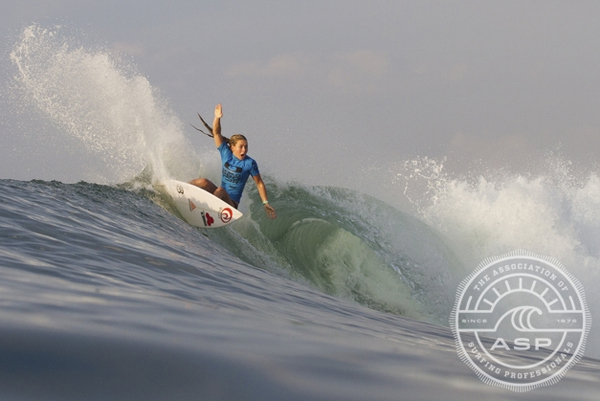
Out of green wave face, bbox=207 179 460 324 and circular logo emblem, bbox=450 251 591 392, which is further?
green wave face, bbox=207 179 460 324

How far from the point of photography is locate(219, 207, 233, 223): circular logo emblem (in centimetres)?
748

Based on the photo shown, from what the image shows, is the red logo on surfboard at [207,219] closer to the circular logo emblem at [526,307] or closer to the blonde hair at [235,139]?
the blonde hair at [235,139]

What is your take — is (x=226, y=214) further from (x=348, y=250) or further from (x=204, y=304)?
(x=204, y=304)

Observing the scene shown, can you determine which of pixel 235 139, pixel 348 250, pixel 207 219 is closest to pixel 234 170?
pixel 235 139

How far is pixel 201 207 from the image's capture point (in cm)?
766

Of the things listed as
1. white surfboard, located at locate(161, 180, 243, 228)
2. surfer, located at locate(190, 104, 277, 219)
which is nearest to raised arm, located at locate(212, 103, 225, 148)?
surfer, located at locate(190, 104, 277, 219)

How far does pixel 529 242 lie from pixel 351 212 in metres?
4.73

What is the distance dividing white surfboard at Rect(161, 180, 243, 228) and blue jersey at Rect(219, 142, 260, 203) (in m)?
0.31

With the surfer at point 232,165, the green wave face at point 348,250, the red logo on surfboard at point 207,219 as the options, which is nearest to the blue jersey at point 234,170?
the surfer at point 232,165

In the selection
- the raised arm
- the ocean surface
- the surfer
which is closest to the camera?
the ocean surface

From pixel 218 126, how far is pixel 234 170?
64cm

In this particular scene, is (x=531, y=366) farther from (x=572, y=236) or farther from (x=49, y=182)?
(x=572, y=236)

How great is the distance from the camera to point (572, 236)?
1339 cm

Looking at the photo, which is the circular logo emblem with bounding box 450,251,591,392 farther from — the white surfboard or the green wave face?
the white surfboard
